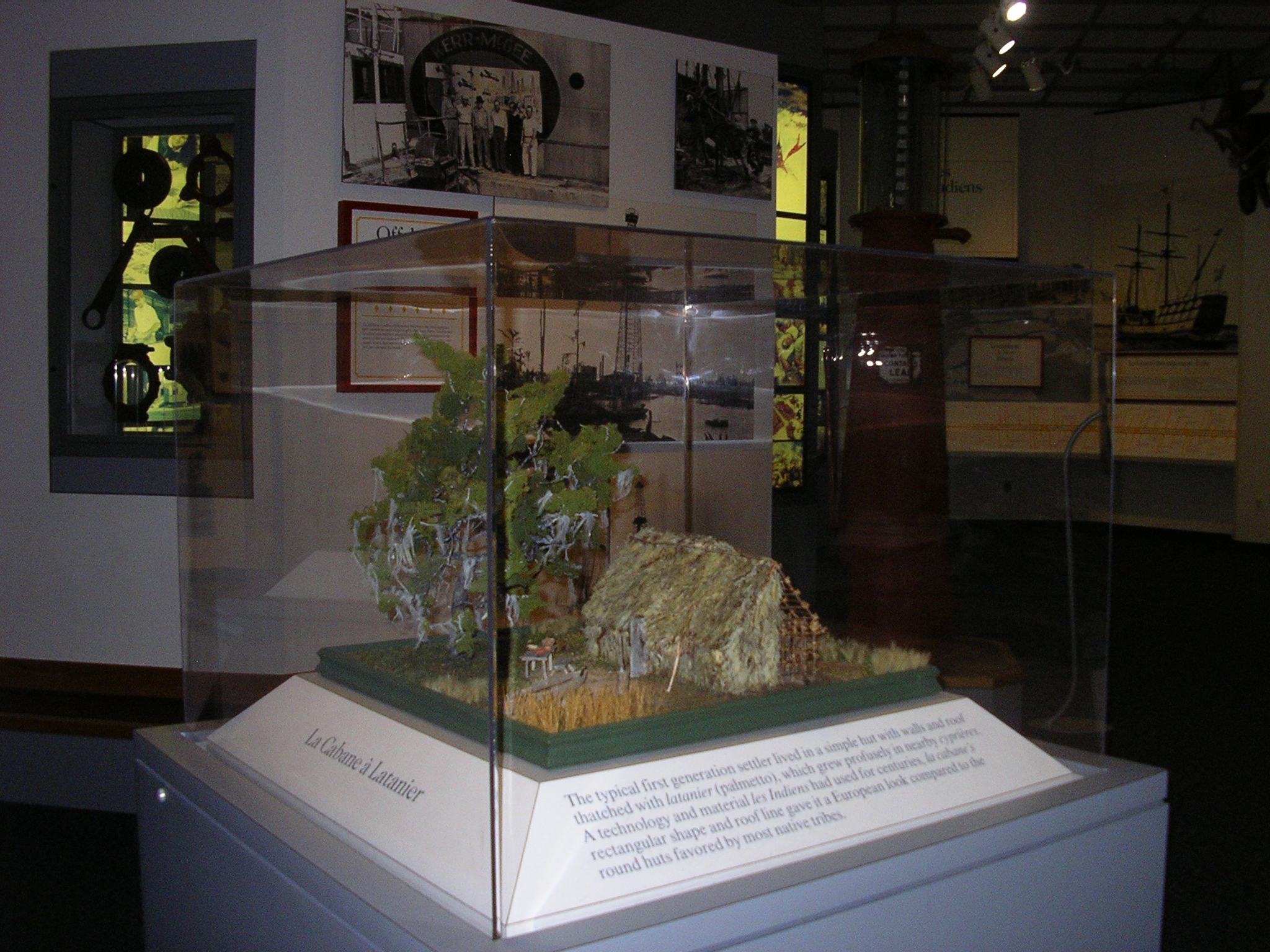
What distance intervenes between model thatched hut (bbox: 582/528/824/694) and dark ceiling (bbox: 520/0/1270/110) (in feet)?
16.5

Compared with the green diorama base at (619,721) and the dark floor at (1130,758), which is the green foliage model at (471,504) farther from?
the dark floor at (1130,758)

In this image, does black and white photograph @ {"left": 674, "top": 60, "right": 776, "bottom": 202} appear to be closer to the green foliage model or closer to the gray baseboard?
the green foliage model

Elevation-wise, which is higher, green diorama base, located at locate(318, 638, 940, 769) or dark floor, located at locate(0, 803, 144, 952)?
green diorama base, located at locate(318, 638, 940, 769)

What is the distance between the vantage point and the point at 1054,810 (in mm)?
1468

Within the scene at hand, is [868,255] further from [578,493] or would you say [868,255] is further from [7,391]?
[7,391]

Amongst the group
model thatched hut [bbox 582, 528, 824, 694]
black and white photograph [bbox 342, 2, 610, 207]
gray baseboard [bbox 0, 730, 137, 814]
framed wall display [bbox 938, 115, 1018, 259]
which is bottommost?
gray baseboard [bbox 0, 730, 137, 814]

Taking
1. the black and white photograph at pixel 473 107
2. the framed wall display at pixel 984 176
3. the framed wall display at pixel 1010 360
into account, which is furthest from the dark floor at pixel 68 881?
the framed wall display at pixel 984 176

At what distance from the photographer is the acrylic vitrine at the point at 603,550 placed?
120 cm

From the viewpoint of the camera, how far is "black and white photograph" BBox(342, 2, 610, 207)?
3256 mm

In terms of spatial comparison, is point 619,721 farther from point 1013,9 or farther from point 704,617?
point 1013,9

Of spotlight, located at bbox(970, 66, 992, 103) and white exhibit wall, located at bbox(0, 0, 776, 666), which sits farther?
spotlight, located at bbox(970, 66, 992, 103)

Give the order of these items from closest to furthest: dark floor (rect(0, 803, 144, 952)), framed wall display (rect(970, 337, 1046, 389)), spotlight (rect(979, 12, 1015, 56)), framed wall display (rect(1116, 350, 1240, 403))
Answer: framed wall display (rect(970, 337, 1046, 389))
dark floor (rect(0, 803, 144, 952))
spotlight (rect(979, 12, 1015, 56))
framed wall display (rect(1116, 350, 1240, 403))

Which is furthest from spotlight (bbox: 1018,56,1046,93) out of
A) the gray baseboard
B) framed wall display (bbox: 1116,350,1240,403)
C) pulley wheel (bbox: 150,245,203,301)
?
framed wall display (bbox: 1116,350,1240,403)

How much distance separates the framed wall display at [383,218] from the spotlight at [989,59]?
106 inches
